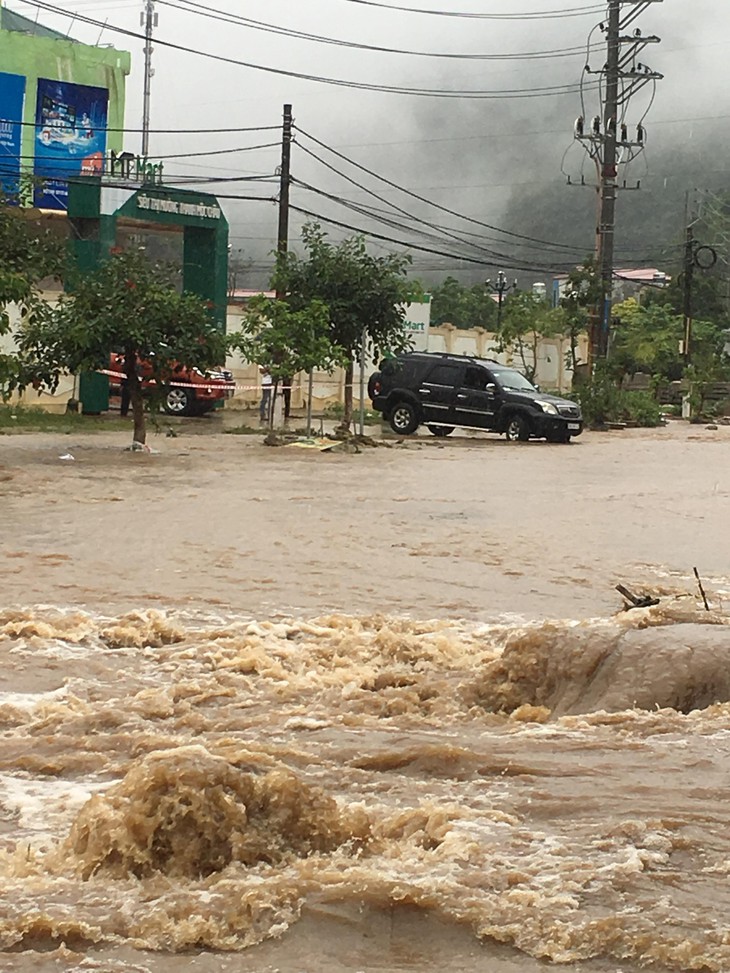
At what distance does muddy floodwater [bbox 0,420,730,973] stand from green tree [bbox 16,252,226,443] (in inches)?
263

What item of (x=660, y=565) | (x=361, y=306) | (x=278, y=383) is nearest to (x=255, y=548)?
(x=660, y=565)

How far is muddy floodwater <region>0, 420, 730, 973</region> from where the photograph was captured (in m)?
4.49

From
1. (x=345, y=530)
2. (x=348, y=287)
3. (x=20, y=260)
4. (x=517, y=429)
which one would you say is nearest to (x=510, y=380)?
(x=517, y=429)

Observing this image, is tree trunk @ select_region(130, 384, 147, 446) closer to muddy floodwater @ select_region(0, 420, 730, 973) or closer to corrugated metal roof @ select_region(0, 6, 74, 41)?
muddy floodwater @ select_region(0, 420, 730, 973)

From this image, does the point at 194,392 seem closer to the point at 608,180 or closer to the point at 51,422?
the point at 51,422

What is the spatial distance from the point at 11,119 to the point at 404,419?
2125 centimetres

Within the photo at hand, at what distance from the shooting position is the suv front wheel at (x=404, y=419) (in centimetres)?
3155

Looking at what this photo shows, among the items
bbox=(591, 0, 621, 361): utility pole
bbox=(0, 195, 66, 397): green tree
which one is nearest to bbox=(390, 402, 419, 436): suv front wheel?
bbox=(591, 0, 621, 361): utility pole

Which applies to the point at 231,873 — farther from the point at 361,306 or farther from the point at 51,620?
the point at 361,306

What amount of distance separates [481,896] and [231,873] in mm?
859

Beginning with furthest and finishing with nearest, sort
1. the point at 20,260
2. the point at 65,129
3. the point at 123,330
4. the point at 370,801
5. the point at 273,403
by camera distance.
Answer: the point at 65,129, the point at 273,403, the point at 123,330, the point at 20,260, the point at 370,801

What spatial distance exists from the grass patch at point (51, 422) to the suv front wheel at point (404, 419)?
5.88 metres

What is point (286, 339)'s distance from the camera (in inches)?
1011

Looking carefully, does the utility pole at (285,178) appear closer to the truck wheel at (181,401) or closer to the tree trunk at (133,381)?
the truck wheel at (181,401)
